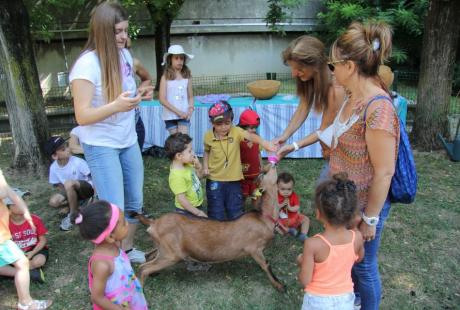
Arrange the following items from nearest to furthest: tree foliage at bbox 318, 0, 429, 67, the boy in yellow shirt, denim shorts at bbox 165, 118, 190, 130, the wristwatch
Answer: the wristwatch < the boy in yellow shirt < denim shorts at bbox 165, 118, 190, 130 < tree foliage at bbox 318, 0, 429, 67

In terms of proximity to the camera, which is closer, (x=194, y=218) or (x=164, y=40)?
(x=194, y=218)

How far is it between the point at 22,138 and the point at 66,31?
343 inches

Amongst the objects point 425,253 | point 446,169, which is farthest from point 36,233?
point 446,169

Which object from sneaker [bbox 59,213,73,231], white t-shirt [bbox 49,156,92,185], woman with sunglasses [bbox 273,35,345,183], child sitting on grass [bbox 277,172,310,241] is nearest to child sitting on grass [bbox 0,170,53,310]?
sneaker [bbox 59,213,73,231]

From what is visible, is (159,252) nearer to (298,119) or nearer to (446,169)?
(298,119)

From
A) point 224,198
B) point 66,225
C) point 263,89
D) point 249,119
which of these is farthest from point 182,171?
point 263,89

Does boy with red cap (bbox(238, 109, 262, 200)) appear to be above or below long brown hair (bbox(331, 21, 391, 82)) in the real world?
below

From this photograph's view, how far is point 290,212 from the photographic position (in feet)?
14.2

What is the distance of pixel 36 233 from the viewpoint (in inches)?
147

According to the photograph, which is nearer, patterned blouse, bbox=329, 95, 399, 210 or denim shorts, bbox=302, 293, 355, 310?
patterned blouse, bbox=329, 95, 399, 210

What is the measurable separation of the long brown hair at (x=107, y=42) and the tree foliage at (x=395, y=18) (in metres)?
10.7

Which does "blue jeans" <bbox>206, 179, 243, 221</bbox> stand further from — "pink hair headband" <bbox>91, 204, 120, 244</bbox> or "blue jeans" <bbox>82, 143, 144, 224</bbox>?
"pink hair headband" <bbox>91, 204, 120, 244</bbox>

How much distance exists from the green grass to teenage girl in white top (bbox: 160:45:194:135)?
1.32 metres

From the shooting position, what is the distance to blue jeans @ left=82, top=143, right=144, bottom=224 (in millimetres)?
3006
